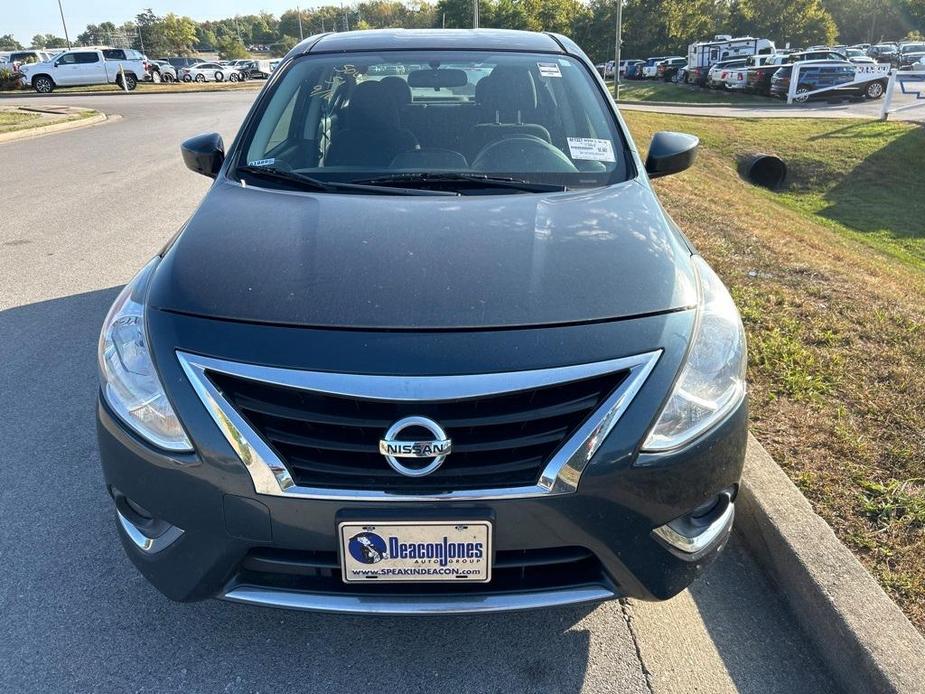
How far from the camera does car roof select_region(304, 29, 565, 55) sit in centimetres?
347

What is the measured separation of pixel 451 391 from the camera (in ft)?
5.57

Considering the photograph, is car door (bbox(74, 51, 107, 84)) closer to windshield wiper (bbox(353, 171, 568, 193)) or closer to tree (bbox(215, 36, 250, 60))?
windshield wiper (bbox(353, 171, 568, 193))

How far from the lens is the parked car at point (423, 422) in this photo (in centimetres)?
174

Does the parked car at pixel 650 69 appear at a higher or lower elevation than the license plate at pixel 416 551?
lower

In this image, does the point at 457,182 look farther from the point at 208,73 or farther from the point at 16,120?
the point at 208,73

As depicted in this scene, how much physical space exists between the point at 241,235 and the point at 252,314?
56 cm

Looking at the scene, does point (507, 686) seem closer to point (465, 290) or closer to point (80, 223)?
point (465, 290)

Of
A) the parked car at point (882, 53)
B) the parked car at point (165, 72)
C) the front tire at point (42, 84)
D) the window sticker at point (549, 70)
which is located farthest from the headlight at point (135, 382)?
the parked car at point (882, 53)

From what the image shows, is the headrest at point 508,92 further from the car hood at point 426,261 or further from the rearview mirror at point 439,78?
the car hood at point 426,261

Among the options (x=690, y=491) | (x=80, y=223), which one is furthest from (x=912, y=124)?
(x=690, y=491)

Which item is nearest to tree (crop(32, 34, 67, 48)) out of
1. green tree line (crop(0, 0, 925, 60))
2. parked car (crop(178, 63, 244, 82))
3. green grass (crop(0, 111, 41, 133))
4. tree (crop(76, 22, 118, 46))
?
tree (crop(76, 22, 118, 46))

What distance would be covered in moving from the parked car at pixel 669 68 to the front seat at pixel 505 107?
46118 millimetres

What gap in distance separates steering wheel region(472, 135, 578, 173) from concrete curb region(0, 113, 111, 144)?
1472cm

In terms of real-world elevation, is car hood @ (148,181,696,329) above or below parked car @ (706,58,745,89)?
above
